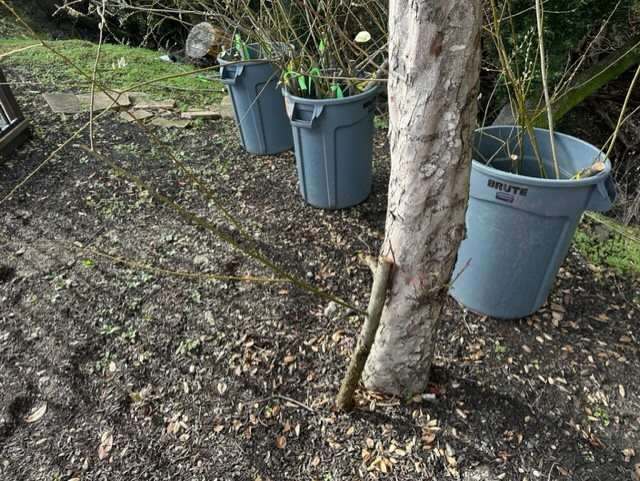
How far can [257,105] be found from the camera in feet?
9.17

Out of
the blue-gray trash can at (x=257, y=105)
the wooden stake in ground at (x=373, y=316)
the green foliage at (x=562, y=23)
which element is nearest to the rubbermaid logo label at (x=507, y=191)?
the wooden stake in ground at (x=373, y=316)

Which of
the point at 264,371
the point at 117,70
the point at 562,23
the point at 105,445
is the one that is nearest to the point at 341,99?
the point at 264,371

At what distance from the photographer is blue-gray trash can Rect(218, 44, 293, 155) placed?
266 centimetres

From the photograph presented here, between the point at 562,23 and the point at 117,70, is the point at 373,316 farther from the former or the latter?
the point at 117,70

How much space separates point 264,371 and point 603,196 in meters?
1.27

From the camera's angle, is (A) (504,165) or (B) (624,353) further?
(A) (504,165)

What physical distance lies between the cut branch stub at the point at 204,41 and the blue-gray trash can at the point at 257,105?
185cm

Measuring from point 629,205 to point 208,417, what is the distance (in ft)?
9.06

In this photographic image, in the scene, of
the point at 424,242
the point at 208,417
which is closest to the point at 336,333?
the point at 208,417

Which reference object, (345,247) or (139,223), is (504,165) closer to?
(345,247)

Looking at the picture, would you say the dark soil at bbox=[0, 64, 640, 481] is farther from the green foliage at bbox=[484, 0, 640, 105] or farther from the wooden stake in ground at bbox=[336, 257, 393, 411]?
the green foliage at bbox=[484, 0, 640, 105]

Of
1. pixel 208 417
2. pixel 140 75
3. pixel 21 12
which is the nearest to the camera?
pixel 208 417

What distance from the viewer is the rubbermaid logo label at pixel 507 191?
1363 millimetres

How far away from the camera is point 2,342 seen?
5.49 feet
